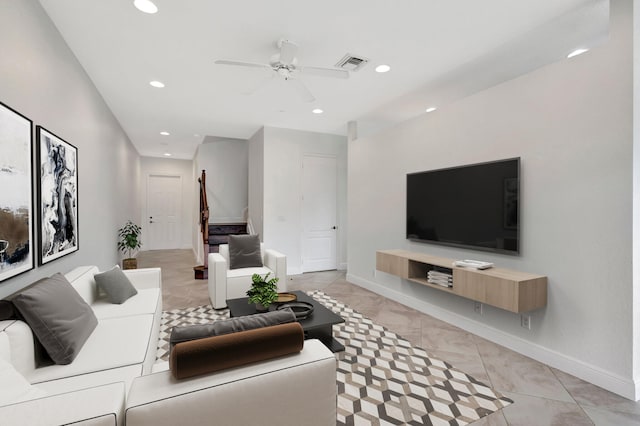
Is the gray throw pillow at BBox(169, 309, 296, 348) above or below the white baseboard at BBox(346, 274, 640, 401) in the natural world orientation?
above

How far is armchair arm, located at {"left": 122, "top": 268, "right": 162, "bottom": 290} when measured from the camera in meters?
3.27

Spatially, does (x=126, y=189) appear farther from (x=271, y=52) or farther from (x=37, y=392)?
(x=37, y=392)

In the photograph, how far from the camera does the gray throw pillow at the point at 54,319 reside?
5.33ft

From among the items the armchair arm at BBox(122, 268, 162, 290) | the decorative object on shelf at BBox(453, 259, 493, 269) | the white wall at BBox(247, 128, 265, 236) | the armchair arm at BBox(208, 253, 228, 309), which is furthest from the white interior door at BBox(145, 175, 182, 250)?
the decorative object on shelf at BBox(453, 259, 493, 269)

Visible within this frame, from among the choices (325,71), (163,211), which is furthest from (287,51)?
(163,211)

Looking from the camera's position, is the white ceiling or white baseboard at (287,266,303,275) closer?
the white ceiling

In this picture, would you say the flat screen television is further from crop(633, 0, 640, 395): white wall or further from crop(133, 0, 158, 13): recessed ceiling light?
crop(133, 0, 158, 13): recessed ceiling light

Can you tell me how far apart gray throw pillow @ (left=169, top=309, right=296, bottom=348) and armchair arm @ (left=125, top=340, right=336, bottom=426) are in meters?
0.14

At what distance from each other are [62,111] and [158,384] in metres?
2.74

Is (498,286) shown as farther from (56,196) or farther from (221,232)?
(221,232)

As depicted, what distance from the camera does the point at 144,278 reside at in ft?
10.8

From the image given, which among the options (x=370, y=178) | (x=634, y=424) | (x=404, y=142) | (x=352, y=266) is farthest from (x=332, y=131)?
(x=634, y=424)

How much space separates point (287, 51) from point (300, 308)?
2.21m

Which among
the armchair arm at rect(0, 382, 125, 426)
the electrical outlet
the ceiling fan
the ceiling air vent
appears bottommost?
the electrical outlet
